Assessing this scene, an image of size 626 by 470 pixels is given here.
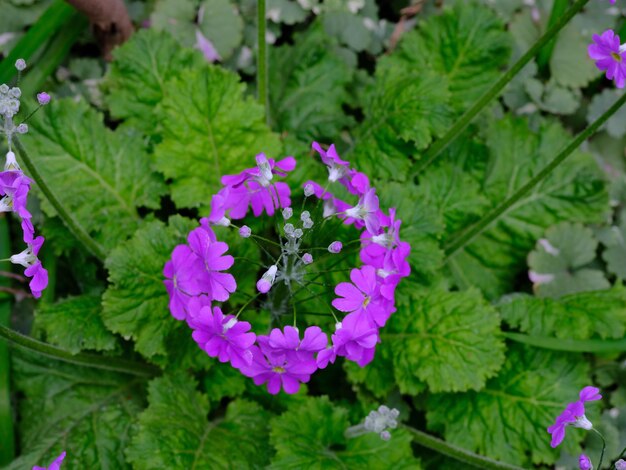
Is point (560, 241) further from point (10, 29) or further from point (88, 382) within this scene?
point (10, 29)

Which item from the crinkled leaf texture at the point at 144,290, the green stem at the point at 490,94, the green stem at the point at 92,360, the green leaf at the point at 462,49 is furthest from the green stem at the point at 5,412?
the green leaf at the point at 462,49

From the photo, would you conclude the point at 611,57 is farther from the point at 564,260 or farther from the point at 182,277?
the point at 182,277

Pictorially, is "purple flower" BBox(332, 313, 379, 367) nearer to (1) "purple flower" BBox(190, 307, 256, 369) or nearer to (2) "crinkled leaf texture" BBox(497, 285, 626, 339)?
(1) "purple flower" BBox(190, 307, 256, 369)

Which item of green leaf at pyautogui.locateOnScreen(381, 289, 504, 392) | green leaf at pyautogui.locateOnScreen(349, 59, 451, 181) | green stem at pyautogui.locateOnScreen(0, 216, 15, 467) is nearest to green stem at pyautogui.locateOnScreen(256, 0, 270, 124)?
green leaf at pyautogui.locateOnScreen(349, 59, 451, 181)

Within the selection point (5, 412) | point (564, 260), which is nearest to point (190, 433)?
point (5, 412)

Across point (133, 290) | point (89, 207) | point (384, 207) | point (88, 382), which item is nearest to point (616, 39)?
point (384, 207)

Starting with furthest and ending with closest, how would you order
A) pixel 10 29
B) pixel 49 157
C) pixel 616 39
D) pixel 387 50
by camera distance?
1. pixel 387 50
2. pixel 10 29
3. pixel 49 157
4. pixel 616 39
